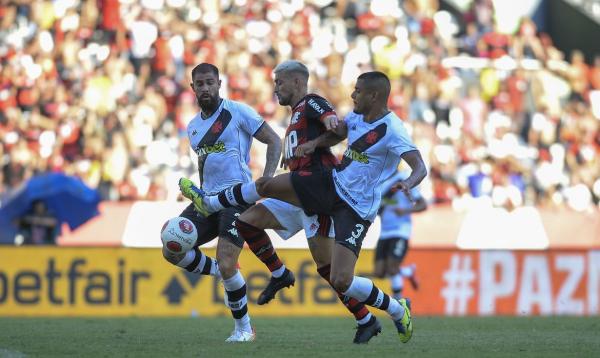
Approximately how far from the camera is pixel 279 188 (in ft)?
32.9

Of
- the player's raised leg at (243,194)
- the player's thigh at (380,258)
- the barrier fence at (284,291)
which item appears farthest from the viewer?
the barrier fence at (284,291)

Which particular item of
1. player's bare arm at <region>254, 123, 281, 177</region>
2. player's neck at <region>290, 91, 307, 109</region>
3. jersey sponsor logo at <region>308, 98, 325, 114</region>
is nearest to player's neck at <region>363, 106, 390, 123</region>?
jersey sponsor logo at <region>308, 98, 325, 114</region>

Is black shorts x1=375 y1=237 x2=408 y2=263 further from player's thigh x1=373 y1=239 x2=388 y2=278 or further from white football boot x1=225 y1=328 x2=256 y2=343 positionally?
white football boot x1=225 y1=328 x2=256 y2=343

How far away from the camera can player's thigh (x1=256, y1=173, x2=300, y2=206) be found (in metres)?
10.0

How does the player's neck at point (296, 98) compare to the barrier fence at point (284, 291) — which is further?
the barrier fence at point (284, 291)

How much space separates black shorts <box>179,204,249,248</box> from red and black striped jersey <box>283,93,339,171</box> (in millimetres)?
801

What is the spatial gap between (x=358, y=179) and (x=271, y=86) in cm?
1353

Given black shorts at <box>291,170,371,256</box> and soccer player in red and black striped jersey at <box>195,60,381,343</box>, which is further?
soccer player in red and black striped jersey at <box>195,60,381,343</box>

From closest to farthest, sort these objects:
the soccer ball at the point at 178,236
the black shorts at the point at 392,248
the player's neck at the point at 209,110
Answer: the soccer ball at the point at 178,236, the player's neck at the point at 209,110, the black shorts at the point at 392,248

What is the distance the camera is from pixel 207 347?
10.0 metres

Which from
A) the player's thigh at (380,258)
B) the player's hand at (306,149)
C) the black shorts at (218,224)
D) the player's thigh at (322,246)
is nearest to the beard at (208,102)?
the black shorts at (218,224)

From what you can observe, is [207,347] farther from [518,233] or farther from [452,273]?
[518,233]

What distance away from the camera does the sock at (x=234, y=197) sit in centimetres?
1026

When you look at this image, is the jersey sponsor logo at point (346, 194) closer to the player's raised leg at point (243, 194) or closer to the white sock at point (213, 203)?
the player's raised leg at point (243, 194)
